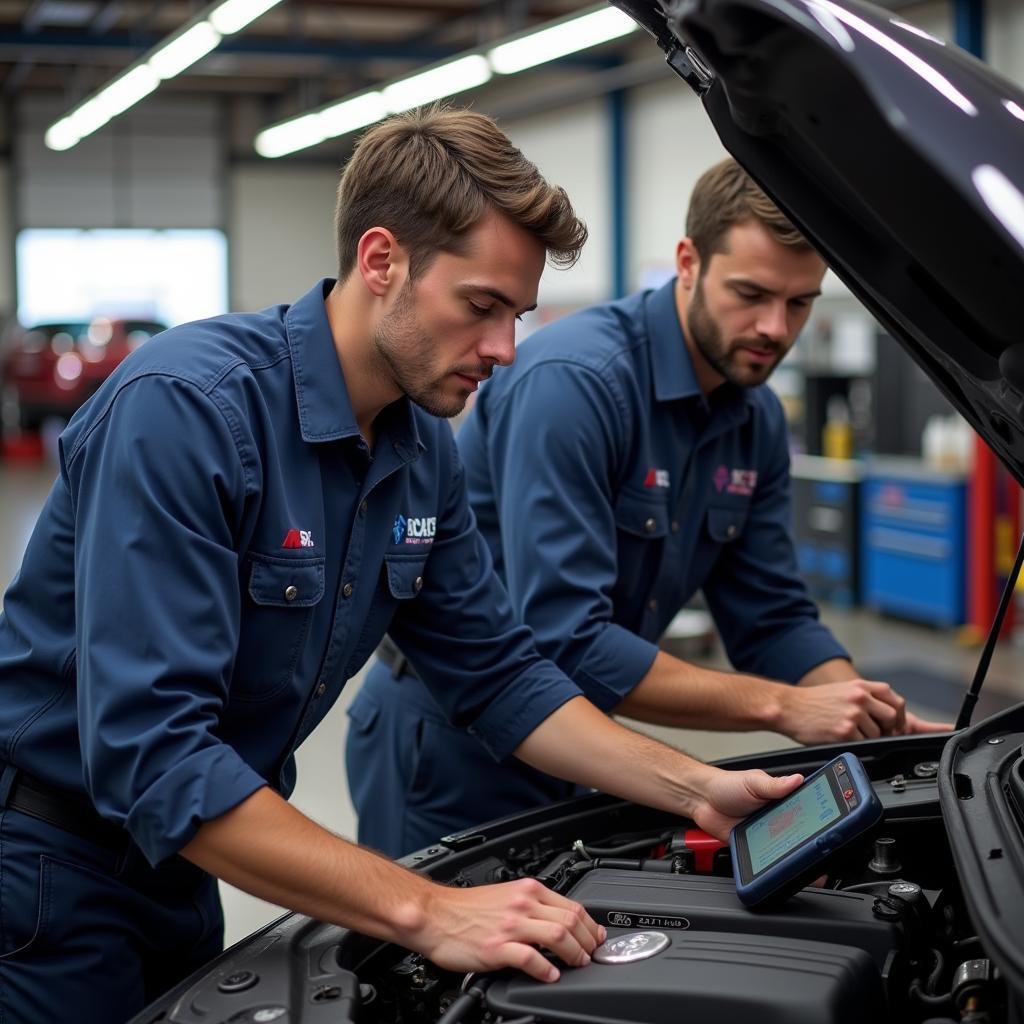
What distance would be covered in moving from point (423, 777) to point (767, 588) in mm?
602

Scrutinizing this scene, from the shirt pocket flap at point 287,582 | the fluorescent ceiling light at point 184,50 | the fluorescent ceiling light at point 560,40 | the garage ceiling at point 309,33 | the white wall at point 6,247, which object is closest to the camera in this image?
the shirt pocket flap at point 287,582

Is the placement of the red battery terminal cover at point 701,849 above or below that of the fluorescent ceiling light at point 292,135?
below

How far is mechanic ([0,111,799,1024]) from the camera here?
1.08m

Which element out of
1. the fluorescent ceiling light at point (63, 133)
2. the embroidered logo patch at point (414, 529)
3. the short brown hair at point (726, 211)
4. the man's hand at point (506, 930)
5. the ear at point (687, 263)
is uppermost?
the fluorescent ceiling light at point (63, 133)

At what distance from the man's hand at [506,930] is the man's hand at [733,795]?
30 cm

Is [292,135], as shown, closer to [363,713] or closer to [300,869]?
[363,713]

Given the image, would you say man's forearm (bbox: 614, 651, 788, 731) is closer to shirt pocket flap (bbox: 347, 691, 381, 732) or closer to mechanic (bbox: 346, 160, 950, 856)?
mechanic (bbox: 346, 160, 950, 856)

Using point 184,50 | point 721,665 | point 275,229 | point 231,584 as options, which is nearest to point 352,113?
point 184,50

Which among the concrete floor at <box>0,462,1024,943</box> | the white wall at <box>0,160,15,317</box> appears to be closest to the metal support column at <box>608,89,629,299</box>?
the concrete floor at <box>0,462,1024,943</box>

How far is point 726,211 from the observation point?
1759 millimetres

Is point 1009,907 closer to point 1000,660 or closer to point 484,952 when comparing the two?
point 484,952

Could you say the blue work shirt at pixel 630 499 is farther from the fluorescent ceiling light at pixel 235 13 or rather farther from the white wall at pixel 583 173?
the white wall at pixel 583 173

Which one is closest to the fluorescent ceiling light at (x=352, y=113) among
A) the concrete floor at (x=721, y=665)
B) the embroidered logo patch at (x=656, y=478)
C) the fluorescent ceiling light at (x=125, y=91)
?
the fluorescent ceiling light at (x=125, y=91)

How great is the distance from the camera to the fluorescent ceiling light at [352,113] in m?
8.73
